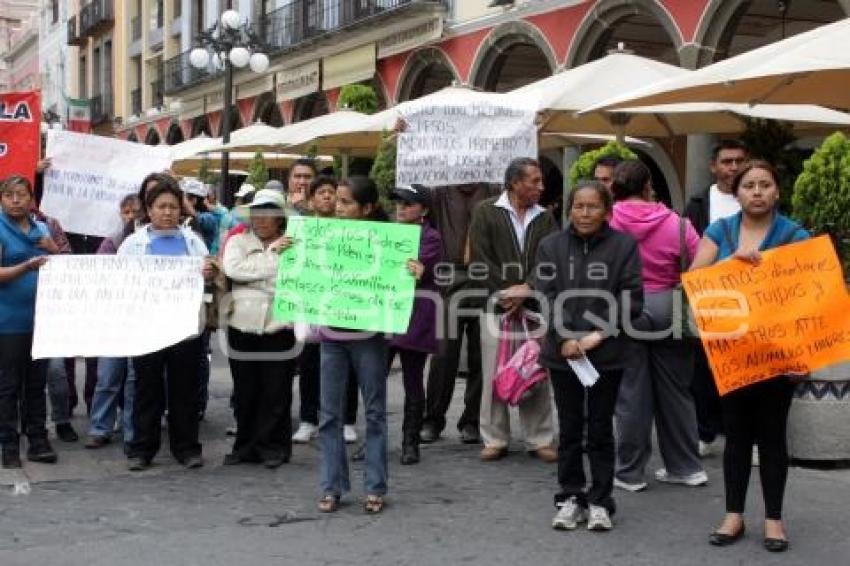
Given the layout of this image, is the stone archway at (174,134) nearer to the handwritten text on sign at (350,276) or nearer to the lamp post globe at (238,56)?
the lamp post globe at (238,56)

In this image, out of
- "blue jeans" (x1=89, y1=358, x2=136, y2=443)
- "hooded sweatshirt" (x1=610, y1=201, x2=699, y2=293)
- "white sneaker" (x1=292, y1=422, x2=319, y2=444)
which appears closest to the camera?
"hooded sweatshirt" (x1=610, y1=201, x2=699, y2=293)

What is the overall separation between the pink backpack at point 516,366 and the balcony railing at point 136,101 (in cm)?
3680

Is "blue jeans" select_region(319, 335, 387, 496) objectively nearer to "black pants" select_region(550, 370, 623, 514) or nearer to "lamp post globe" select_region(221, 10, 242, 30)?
"black pants" select_region(550, 370, 623, 514)

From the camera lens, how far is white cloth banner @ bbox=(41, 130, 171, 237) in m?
7.38

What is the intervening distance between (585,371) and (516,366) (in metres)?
1.55

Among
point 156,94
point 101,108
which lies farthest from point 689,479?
point 101,108

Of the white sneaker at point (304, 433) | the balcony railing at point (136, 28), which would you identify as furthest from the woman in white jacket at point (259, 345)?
the balcony railing at point (136, 28)

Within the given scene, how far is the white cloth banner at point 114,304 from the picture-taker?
6.08 m

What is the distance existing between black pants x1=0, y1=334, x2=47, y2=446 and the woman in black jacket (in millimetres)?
3148

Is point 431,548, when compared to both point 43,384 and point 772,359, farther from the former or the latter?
point 43,384

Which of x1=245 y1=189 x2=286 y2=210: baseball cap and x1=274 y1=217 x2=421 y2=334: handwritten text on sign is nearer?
x1=274 y1=217 x2=421 y2=334: handwritten text on sign

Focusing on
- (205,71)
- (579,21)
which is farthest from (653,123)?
(205,71)

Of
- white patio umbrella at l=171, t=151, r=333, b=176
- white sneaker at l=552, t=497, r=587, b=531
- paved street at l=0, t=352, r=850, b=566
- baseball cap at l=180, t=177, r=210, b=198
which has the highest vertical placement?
white patio umbrella at l=171, t=151, r=333, b=176

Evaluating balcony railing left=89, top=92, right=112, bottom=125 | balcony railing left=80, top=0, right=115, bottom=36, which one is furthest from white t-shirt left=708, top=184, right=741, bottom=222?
balcony railing left=80, top=0, right=115, bottom=36
